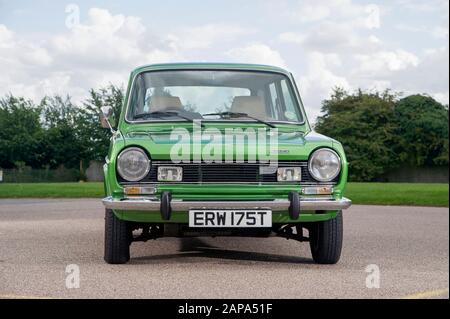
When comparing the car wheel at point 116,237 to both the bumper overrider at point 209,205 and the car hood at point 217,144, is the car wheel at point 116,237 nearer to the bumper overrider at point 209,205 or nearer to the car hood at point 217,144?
the bumper overrider at point 209,205

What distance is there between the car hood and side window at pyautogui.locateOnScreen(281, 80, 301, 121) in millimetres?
1052

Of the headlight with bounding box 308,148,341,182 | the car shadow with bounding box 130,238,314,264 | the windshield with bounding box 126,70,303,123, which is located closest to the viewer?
the headlight with bounding box 308,148,341,182

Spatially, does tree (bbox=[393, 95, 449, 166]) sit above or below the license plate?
above

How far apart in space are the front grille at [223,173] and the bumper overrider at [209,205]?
177mm

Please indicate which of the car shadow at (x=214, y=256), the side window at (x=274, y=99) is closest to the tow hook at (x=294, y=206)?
the car shadow at (x=214, y=256)

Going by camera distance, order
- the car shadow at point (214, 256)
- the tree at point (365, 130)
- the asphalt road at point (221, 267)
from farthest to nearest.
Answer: the tree at point (365, 130) < the car shadow at point (214, 256) < the asphalt road at point (221, 267)

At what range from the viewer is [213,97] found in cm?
680

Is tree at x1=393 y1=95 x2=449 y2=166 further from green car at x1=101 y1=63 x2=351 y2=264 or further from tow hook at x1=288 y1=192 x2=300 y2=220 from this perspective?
tow hook at x1=288 y1=192 x2=300 y2=220

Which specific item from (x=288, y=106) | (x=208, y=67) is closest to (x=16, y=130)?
(x=208, y=67)

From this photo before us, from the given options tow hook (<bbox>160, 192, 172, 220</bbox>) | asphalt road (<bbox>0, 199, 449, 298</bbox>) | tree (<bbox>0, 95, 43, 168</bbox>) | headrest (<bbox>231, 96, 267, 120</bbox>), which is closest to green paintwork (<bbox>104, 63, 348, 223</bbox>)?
tow hook (<bbox>160, 192, 172, 220</bbox>)

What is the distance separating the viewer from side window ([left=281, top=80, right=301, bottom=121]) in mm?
6691

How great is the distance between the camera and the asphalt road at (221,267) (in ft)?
14.8

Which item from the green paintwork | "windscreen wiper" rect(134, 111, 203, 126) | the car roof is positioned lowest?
the green paintwork

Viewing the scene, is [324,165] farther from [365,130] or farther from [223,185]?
[365,130]
